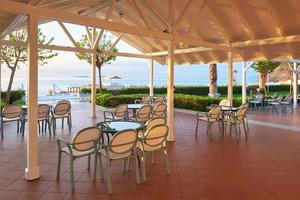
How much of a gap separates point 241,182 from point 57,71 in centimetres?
6398

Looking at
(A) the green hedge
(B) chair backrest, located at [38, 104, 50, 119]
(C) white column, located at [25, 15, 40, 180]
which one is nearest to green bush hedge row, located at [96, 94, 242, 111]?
(A) the green hedge

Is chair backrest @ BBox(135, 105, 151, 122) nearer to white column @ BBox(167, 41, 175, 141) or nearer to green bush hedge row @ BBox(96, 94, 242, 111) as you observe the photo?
white column @ BBox(167, 41, 175, 141)

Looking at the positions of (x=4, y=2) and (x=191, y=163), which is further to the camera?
(x=191, y=163)

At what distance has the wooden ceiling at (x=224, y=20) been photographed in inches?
302

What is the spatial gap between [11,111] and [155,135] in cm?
471

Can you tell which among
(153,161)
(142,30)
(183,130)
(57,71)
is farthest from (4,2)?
(57,71)

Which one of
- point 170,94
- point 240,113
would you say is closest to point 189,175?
point 170,94

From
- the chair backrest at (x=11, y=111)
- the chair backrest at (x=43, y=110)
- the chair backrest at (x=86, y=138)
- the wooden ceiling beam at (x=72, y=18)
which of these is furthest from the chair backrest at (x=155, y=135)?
the chair backrest at (x=11, y=111)

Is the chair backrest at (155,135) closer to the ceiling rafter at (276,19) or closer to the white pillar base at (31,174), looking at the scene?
the white pillar base at (31,174)

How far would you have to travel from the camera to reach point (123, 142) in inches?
171

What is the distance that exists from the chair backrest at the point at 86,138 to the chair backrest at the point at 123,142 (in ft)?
1.16

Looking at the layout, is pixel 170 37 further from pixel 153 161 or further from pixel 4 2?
pixel 4 2

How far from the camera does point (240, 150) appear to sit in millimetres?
6688

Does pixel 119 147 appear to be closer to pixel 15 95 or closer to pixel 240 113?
pixel 240 113
